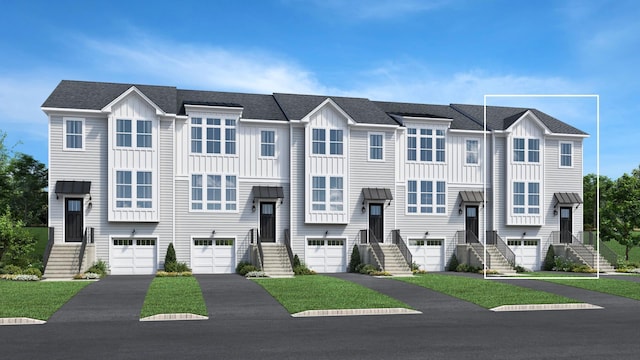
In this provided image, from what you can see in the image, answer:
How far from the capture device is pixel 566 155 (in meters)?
40.8

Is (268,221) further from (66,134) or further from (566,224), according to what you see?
(566,224)

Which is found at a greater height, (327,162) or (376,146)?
(376,146)

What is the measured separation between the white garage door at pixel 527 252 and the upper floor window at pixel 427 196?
191 inches

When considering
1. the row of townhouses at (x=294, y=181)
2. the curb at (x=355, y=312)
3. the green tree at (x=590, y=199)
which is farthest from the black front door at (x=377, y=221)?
the green tree at (x=590, y=199)

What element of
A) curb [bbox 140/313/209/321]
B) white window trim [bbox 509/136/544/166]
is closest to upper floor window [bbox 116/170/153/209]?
curb [bbox 140/313/209/321]

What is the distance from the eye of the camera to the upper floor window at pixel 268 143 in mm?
36156

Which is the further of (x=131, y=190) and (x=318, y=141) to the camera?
(x=318, y=141)

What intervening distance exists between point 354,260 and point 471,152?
9.90 meters

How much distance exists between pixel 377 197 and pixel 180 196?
1052 cm

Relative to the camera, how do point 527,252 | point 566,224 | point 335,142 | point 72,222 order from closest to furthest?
point 72,222 → point 335,142 → point 527,252 → point 566,224

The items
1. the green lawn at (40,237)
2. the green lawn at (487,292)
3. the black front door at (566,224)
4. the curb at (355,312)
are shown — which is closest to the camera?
the curb at (355,312)

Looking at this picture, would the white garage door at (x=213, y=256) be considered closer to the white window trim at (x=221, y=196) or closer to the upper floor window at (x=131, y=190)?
the white window trim at (x=221, y=196)

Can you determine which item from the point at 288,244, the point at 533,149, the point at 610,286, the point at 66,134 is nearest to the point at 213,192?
the point at 288,244

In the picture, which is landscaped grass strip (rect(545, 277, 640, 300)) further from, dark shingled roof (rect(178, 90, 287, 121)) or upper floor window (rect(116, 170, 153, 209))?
upper floor window (rect(116, 170, 153, 209))
